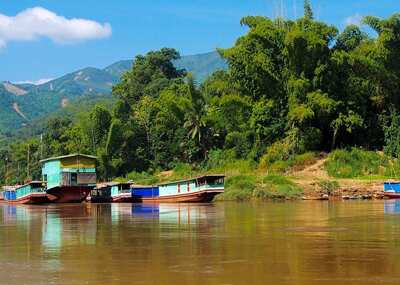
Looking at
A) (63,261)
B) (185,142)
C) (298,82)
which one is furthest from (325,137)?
(63,261)

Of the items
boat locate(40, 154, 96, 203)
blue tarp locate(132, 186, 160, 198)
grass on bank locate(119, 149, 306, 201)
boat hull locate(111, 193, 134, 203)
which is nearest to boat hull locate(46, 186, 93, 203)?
boat locate(40, 154, 96, 203)

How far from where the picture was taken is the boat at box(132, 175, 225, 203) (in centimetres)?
4500

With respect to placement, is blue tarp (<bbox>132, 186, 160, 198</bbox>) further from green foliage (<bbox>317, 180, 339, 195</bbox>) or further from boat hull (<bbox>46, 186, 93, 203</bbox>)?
green foliage (<bbox>317, 180, 339, 195</bbox>)

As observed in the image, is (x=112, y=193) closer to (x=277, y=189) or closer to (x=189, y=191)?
(x=189, y=191)

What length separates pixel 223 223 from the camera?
22.9 metres

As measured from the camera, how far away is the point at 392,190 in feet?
132

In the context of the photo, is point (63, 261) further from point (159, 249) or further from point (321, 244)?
point (321, 244)

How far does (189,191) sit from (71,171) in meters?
13.0

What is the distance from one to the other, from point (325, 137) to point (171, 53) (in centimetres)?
4723

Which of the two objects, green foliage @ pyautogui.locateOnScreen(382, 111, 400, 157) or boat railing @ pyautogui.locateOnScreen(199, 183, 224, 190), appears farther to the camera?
green foliage @ pyautogui.locateOnScreen(382, 111, 400, 157)

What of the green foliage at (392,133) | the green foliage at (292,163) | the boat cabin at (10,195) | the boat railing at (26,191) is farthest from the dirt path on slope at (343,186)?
the boat cabin at (10,195)

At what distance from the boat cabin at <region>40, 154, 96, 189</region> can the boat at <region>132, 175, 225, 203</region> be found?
563 cm

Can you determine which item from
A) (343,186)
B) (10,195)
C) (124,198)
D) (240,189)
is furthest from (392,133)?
(10,195)

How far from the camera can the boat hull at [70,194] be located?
5262cm
